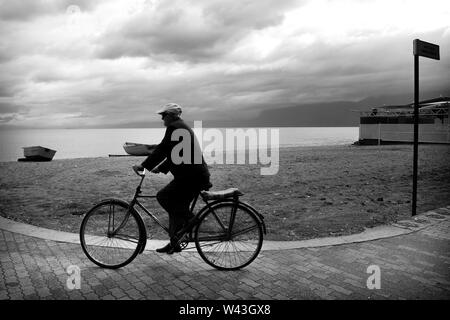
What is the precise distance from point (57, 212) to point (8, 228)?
149 centimetres

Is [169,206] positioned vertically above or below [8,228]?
above

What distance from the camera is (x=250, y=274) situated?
12.8 feet

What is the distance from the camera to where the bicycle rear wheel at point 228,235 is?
3902 mm

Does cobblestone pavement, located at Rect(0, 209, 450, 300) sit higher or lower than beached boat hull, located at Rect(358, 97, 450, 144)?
lower

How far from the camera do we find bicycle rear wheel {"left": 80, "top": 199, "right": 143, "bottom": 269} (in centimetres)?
401

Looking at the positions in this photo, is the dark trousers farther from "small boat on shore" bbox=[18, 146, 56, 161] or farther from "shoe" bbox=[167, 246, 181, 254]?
"small boat on shore" bbox=[18, 146, 56, 161]

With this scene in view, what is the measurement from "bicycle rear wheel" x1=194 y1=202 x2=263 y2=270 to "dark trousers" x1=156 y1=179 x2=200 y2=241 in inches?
11.4

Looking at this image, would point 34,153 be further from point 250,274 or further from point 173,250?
point 250,274

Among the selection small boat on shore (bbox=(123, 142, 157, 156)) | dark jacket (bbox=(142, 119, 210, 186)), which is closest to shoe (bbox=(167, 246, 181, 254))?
dark jacket (bbox=(142, 119, 210, 186))

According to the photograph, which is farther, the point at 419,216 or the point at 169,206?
the point at 419,216
